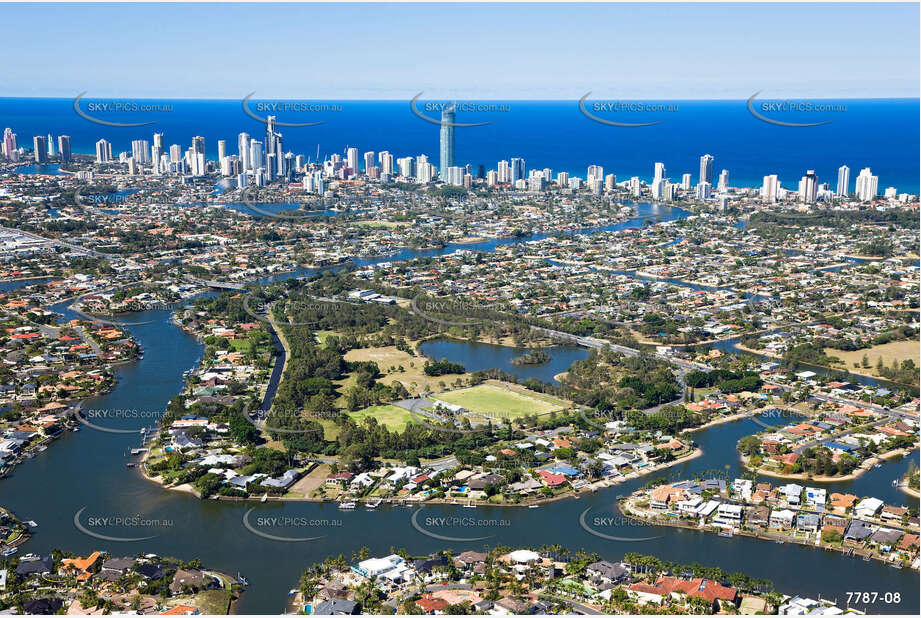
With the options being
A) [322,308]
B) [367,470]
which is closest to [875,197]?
[322,308]

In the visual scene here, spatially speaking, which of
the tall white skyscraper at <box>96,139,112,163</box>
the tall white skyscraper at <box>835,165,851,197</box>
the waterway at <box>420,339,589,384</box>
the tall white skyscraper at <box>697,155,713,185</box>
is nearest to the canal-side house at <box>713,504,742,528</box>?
the waterway at <box>420,339,589,384</box>

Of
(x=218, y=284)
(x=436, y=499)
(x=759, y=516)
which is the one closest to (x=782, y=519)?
(x=759, y=516)

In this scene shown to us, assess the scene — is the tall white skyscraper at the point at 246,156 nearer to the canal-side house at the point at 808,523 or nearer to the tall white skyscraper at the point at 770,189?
the tall white skyscraper at the point at 770,189

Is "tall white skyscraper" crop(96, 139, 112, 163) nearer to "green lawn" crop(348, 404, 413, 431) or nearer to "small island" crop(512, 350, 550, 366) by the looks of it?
"small island" crop(512, 350, 550, 366)

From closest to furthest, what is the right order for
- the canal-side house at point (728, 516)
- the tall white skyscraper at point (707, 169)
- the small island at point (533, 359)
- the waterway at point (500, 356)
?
the canal-side house at point (728, 516) → the waterway at point (500, 356) → the small island at point (533, 359) → the tall white skyscraper at point (707, 169)

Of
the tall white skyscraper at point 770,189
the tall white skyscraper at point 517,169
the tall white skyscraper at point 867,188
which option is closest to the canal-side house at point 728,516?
the tall white skyscraper at point 770,189
